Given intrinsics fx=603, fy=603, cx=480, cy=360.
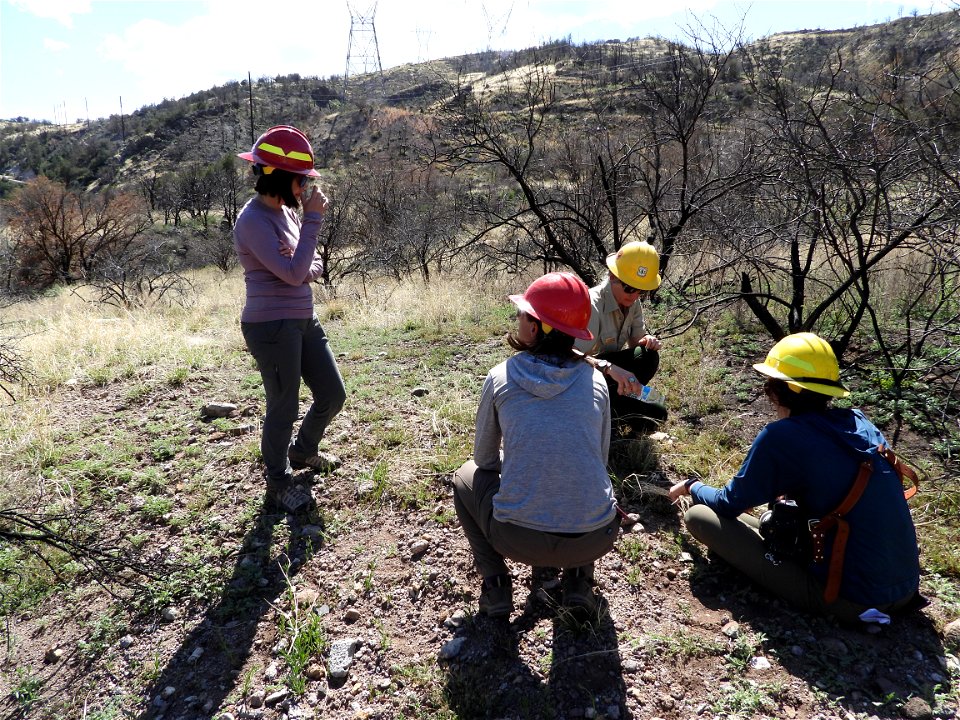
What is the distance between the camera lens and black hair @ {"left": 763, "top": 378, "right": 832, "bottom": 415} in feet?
7.34

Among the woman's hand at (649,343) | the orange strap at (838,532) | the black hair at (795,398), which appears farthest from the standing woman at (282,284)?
the orange strap at (838,532)

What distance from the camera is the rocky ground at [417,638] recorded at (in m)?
2.06

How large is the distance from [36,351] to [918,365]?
745 centimetres

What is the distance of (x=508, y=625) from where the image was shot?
93.7 inches

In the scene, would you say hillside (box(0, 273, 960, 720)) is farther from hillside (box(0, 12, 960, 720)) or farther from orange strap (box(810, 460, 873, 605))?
orange strap (box(810, 460, 873, 605))

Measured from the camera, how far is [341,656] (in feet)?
7.68

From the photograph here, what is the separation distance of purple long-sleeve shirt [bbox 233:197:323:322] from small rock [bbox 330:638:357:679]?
1.46m

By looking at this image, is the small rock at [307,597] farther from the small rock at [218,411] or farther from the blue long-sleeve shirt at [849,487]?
the small rock at [218,411]

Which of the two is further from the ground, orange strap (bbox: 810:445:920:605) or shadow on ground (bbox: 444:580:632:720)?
orange strap (bbox: 810:445:920:605)

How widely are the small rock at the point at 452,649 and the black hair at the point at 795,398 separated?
1.53 m

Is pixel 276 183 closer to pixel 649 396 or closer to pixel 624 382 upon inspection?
pixel 624 382

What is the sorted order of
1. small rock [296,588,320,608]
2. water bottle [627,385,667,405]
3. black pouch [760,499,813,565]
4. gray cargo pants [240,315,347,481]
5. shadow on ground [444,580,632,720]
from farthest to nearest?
water bottle [627,385,667,405] → gray cargo pants [240,315,347,481] → small rock [296,588,320,608] → black pouch [760,499,813,565] → shadow on ground [444,580,632,720]

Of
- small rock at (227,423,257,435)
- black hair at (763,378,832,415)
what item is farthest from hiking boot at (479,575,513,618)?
small rock at (227,423,257,435)

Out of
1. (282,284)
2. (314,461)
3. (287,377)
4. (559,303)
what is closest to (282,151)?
(282,284)
